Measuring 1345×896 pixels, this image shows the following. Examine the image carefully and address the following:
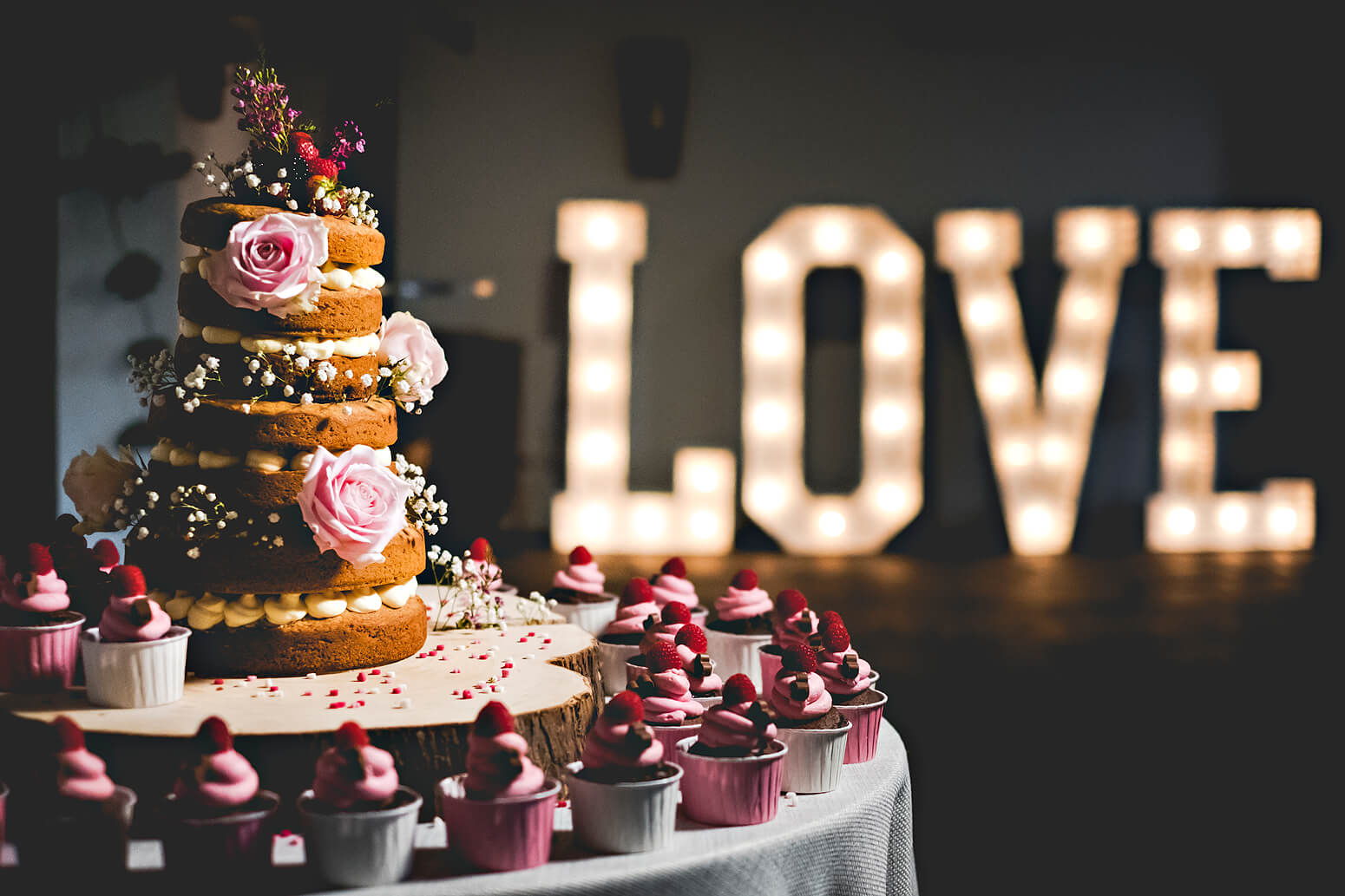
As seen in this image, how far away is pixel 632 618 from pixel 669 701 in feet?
2.23

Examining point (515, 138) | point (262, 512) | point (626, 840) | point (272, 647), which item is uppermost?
point (515, 138)

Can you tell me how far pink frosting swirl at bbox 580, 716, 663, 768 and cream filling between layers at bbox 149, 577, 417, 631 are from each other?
0.83 metres

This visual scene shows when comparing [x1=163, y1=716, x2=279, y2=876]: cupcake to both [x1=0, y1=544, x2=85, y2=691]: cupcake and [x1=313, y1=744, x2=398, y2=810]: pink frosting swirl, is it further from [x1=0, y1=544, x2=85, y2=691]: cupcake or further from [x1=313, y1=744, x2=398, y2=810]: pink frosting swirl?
[x1=0, y1=544, x2=85, y2=691]: cupcake

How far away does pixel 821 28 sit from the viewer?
15.8ft

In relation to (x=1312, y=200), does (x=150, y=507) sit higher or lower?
lower

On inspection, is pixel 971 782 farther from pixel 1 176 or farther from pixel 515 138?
pixel 1 176

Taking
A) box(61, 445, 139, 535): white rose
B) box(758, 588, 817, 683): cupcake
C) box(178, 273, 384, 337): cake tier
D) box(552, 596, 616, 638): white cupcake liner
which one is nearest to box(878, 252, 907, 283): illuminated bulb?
box(552, 596, 616, 638): white cupcake liner

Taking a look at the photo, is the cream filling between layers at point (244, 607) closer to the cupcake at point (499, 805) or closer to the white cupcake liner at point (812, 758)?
the cupcake at point (499, 805)

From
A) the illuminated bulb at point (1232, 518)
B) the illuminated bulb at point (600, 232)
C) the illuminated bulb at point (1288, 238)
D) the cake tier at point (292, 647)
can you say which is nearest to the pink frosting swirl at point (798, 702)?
the cake tier at point (292, 647)

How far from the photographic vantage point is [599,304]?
4691 millimetres

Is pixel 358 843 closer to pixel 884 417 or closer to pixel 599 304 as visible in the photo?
pixel 599 304

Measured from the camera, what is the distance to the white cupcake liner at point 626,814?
1905 millimetres

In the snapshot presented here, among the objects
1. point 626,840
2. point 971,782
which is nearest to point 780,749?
point 626,840

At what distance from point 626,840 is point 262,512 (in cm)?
110
